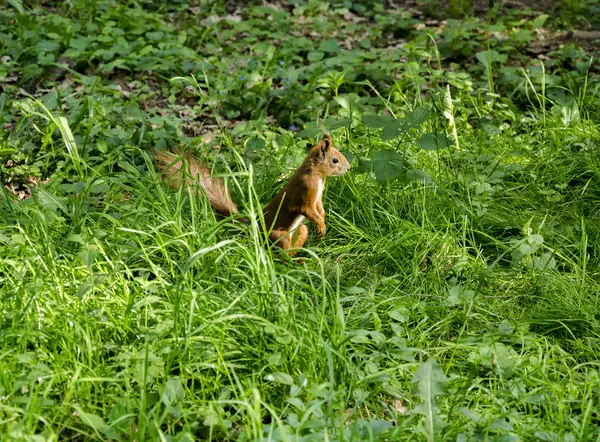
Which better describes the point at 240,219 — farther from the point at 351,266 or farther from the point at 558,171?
the point at 558,171

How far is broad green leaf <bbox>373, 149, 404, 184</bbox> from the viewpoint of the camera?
12.6ft

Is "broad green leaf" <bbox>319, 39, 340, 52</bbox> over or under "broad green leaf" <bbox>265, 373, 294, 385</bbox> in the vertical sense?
under

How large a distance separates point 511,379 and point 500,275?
0.70m

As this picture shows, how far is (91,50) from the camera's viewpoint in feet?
18.5

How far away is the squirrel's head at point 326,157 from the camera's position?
3.68 m

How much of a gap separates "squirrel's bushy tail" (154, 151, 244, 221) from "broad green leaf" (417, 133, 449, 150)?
94 cm

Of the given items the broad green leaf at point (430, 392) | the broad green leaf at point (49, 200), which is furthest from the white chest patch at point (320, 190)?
the broad green leaf at point (430, 392)

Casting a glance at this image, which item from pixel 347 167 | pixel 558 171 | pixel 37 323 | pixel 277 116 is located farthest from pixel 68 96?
pixel 558 171

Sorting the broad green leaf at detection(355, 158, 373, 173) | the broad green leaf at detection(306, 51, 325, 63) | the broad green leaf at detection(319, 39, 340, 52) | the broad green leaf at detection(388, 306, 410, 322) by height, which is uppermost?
the broad green leaf at detection(355, 158, 373, 173)

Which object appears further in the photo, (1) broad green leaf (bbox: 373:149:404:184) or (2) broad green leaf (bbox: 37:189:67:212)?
(1) broad green leaf (bbox: 373:149:404:184)

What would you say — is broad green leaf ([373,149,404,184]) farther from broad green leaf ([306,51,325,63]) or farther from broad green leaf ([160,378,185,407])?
broad green leaf ([306,51,325,63])

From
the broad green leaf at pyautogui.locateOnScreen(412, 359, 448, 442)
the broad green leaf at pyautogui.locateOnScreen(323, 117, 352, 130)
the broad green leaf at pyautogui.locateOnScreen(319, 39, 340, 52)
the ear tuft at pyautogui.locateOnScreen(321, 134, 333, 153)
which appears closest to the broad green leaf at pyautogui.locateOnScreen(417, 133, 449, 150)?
the broad green leaf at pyautogui.locateOnScreen(323, 117, 352, 130)

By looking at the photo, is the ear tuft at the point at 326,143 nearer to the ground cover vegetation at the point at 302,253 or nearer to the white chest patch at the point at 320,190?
the white chest patch at the point at 320,190

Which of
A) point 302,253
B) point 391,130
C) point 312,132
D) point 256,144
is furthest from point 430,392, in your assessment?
point 256,144
